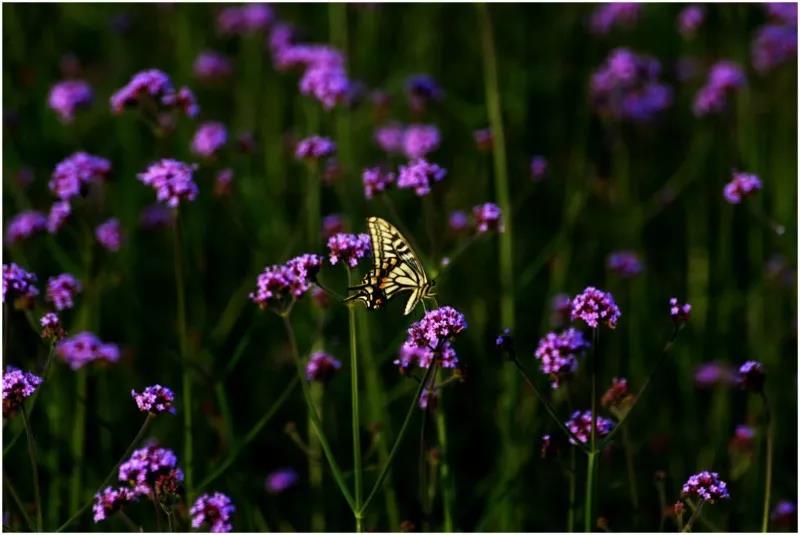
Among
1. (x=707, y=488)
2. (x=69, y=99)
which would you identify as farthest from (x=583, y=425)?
(x=69, y=99)

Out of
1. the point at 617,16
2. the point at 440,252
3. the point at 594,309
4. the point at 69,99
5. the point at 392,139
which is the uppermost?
the point at 617,16

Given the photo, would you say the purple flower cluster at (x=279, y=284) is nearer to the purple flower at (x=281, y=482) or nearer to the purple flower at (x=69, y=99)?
the purple flower at (x=281, y=482)

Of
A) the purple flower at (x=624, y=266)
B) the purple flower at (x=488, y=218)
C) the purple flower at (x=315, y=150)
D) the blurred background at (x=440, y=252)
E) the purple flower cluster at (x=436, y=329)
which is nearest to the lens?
the purple flower cluster at (x=436, y=329)

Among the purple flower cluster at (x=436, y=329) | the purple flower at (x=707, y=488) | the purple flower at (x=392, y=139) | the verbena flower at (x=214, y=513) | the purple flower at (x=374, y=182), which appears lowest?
the verbena flower at (x=214, y=513)

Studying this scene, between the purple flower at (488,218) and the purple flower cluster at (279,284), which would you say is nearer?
the purple flower cluster at (279,284)

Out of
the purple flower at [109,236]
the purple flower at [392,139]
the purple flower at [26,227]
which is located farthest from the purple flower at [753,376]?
the purple flower at [392,139]

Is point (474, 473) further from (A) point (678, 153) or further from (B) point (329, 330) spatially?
(A) point (678, 153)

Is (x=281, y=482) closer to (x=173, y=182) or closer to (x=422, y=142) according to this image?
(x=173, y=182)
